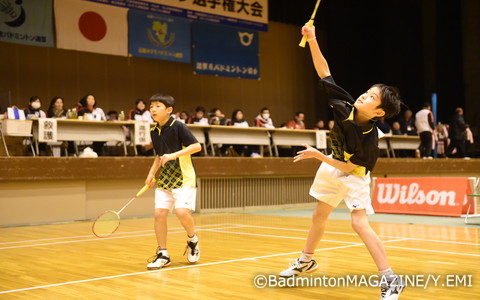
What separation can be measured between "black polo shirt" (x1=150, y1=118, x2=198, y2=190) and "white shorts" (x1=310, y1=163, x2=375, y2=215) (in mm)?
1437

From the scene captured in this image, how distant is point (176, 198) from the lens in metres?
5.00

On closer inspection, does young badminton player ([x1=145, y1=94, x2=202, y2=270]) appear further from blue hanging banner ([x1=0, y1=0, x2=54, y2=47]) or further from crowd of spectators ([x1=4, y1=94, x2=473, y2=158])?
blue hanging banner ([x1=0, y1=0, x2=54, y2=47])

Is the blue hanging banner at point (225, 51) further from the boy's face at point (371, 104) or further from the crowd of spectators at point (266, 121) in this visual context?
the boy's face at point (371, 104)

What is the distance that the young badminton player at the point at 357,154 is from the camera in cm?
355

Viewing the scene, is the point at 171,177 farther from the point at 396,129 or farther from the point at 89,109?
the point at 396,129

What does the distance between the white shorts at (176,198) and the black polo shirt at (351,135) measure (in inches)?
66.0

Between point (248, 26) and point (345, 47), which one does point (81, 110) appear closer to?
point (248, 26)

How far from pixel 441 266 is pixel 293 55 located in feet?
50.1

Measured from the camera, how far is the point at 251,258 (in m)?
5.38

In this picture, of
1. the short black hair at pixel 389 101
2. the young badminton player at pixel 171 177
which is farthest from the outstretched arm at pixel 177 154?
the short black hair at pixel 389 101

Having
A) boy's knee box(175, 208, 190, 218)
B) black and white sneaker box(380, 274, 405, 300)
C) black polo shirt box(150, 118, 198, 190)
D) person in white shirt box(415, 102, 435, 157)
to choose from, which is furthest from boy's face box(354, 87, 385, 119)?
person in white shirt box(415, 102, 435, 157)

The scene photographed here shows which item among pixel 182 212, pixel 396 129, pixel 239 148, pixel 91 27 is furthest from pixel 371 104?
pixel 396 129

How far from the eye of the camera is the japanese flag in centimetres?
1228

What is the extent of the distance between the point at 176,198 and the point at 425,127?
1072 cm
